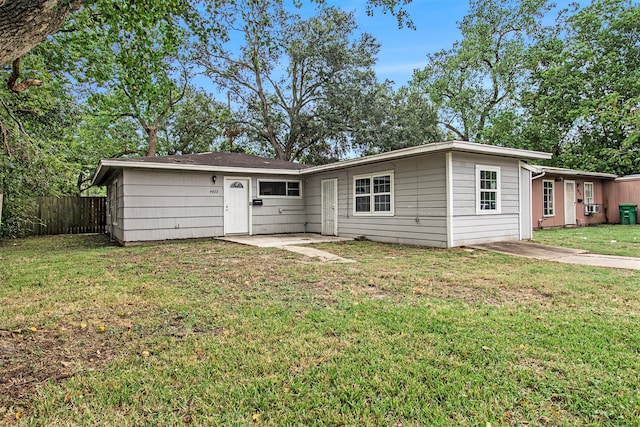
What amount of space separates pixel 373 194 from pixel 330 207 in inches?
80.8

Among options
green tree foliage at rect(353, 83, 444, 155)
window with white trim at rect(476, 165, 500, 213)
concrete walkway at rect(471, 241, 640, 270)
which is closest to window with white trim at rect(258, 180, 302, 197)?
window with white trim at rect(476, 165, 500, 213)

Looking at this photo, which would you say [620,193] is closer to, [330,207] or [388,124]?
[388,124]

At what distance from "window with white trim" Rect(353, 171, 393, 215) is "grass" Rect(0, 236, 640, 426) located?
15.3 feet

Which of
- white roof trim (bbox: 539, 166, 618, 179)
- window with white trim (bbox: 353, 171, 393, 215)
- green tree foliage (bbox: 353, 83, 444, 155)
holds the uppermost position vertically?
green tree foliage (bbox: 353, 83, 444, 155)

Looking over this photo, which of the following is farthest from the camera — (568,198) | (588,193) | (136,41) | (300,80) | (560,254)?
(300,80)

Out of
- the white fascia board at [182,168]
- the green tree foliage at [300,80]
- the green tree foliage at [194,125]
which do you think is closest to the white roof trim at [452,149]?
the white fascia board at [182,168]

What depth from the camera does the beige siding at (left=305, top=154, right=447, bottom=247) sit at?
8.38 metres

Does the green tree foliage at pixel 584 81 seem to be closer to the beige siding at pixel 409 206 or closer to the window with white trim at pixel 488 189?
the window with white trim at pixel 488 189

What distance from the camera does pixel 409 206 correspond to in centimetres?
907

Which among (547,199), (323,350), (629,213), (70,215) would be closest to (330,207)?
(547,199)

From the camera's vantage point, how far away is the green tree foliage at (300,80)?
19.8m

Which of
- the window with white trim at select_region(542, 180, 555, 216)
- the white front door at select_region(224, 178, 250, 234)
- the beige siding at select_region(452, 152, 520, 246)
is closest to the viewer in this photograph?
the beige siding at select_region(452, 152, 520, 246)

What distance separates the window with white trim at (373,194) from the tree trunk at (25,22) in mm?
7782

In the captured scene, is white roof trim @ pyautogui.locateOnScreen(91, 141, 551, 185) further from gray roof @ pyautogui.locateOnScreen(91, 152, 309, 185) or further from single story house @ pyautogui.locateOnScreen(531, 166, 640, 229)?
single story house @ pyautogui.locateOnScreen(531, 166, 640, 229)
